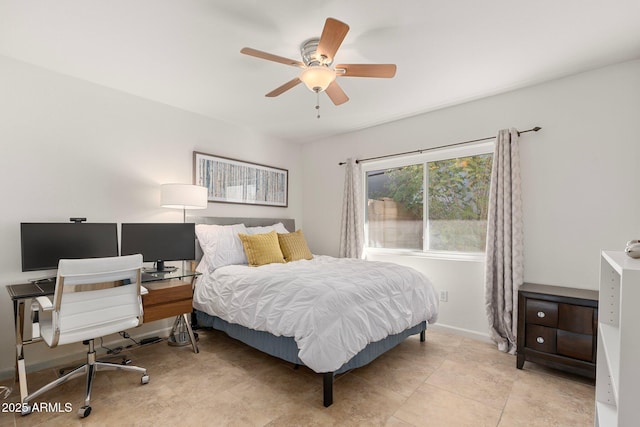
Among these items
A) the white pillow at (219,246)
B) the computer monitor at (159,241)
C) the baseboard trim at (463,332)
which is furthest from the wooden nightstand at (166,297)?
the baseboard trim at (463,332)

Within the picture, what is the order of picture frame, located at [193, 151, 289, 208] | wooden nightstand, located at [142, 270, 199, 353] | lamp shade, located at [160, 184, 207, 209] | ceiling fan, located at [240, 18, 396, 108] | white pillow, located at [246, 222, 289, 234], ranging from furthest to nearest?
white pillow, located at [246, 222, 289, 234], picture frame, located at [193, 151, 289, 208], lamp shade, located at [160, 184, 207, 209], wooden nightstand, located at [142, 270, 199, 353], ceiling fan, located at [240, 18, 396, 108]

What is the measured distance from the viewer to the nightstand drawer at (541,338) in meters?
2.45

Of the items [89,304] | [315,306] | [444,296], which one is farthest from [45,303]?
[444,296]

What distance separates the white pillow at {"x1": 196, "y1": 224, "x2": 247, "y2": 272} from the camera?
3.26m

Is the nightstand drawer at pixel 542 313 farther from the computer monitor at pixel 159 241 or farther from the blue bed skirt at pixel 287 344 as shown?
the computer monitor at pixel 159 241

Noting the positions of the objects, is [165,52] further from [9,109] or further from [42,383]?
[42,383]

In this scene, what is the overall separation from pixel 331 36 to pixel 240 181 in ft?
8.70

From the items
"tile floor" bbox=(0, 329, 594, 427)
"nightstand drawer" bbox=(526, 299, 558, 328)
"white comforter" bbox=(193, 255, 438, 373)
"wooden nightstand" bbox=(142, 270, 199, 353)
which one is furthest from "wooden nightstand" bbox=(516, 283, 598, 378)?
"wooden nightstand" bbox=(142, 270, 199, 353)

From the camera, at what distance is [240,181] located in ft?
13.5

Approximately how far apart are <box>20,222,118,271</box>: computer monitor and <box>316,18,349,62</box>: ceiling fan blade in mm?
2292

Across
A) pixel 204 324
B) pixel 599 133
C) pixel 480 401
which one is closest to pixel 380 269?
pixel 480 401

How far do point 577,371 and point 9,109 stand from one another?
4856mm

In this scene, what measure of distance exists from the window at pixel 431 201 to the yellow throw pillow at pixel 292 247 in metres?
0.98

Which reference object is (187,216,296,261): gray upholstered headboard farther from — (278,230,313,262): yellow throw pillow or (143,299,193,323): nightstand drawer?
(143,299,193,323): nightstand drawer
